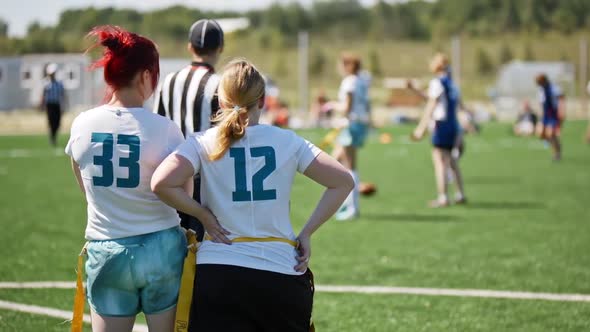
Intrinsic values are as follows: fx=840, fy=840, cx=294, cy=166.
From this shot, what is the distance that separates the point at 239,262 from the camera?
3.72m

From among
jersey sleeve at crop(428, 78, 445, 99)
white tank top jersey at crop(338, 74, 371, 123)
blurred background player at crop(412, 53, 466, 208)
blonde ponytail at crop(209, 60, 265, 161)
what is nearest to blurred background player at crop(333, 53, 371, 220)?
white tank top jersey at crop(338, 74, 371, 123)

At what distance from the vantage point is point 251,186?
3.73 m

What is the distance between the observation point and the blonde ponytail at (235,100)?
371 cm

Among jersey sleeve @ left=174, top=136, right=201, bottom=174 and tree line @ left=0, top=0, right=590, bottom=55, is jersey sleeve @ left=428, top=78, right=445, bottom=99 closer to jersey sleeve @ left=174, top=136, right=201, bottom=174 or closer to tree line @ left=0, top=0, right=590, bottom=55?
jersey sleeve @ left=174, top=136, right=201, bottom=174

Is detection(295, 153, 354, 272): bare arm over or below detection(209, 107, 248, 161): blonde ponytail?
below

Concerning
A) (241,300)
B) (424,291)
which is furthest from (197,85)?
(424,291)

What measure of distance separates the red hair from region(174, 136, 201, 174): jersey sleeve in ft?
1.39

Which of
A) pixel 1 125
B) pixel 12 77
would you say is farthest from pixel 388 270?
pixel 12 77

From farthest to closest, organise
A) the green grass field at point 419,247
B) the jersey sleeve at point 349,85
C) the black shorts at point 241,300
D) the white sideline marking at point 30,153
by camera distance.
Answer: the white sideline marking at point 30,153
the jersey sleeve at point 349,85
the green grass field at point 419,247
the black shorts at point 241,300

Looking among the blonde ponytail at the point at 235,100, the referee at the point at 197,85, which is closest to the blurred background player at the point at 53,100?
the referee at the point at 197,85

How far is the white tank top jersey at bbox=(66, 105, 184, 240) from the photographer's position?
3.81m

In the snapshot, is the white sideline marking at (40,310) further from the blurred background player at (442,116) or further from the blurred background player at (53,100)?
the blurred background player at (53,100)

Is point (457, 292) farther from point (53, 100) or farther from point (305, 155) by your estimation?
point (53, 100)

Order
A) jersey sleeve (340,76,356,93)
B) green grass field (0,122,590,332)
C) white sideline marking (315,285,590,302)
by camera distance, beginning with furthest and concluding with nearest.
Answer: jersey sleeve (340,76,356,93) < white sideline marking (315,285,590,302) < green grass field (0,122,590,332)
